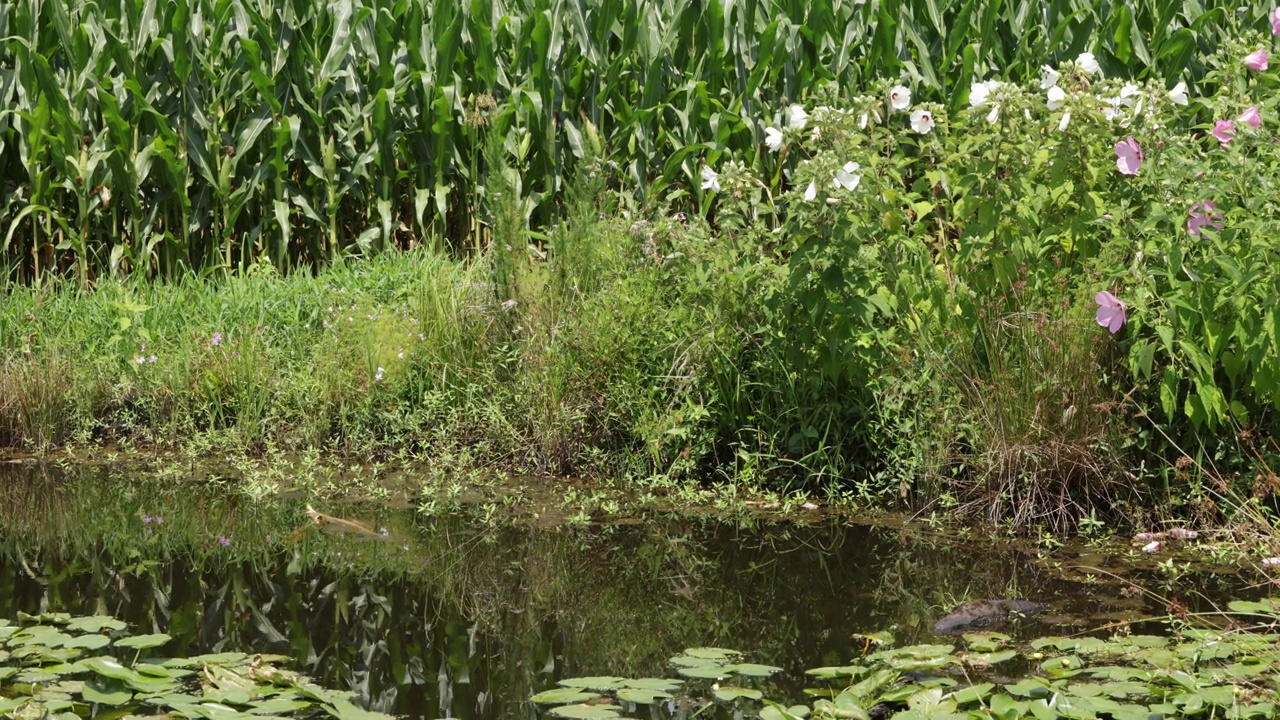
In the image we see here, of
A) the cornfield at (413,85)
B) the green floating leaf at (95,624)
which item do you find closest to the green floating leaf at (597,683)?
the green floating leaf at (95,624)

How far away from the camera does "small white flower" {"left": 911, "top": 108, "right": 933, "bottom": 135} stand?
524cm

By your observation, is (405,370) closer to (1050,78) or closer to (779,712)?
(1050,78)

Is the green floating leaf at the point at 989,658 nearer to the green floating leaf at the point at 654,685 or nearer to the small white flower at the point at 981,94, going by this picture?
the green floating leaf at the point at 654,685

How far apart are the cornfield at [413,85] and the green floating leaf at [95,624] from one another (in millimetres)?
4961

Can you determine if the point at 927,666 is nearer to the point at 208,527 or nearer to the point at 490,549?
the point at 490,549

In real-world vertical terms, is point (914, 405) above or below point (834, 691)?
above

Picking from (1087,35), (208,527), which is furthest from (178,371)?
(1087,35)

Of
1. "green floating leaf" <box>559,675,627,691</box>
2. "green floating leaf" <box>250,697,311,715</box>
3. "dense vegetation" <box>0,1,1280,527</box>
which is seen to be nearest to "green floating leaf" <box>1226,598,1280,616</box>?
"dense vegetation" <box>0,1,1280,527</box>

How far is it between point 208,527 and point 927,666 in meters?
3.09

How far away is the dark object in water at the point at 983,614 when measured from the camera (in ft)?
13.1

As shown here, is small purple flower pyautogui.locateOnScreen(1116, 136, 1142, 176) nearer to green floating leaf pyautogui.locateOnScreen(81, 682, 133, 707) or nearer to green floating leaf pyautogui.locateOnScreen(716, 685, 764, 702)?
green floating leaf pyautogui.locateOnScreen(716, 685, 764, 702)

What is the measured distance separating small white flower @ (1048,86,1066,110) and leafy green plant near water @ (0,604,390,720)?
3.17m

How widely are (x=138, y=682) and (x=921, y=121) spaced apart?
A: 3.48 metres

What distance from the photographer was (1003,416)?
507 cm
